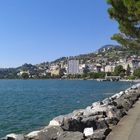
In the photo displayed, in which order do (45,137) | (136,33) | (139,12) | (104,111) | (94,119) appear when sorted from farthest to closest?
(136,33) → (104,111) → (139,12) → (94,119) → (45,137)

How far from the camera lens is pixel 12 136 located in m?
11.0

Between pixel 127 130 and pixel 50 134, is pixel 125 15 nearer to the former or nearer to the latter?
pixel 127 130

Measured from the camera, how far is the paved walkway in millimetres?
10367

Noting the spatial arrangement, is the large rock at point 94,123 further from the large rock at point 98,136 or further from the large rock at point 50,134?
the large rock at point 98,136

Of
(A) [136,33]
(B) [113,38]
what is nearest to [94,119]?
(A) [136,33]

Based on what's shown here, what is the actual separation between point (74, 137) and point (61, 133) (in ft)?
2.26

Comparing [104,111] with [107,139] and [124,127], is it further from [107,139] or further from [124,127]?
[107,139]

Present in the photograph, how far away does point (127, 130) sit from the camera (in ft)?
37.8

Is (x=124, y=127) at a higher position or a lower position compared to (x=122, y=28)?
lower

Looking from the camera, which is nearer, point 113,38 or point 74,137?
point 74,137

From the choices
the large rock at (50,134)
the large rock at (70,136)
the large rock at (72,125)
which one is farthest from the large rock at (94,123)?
the large rock at (70,136)

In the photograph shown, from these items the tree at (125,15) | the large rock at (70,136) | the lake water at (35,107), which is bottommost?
the lake water at (35,107)

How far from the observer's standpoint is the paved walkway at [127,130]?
34.0ft

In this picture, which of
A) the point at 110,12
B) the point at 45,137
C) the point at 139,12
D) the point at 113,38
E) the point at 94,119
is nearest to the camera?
the point at 45,137
